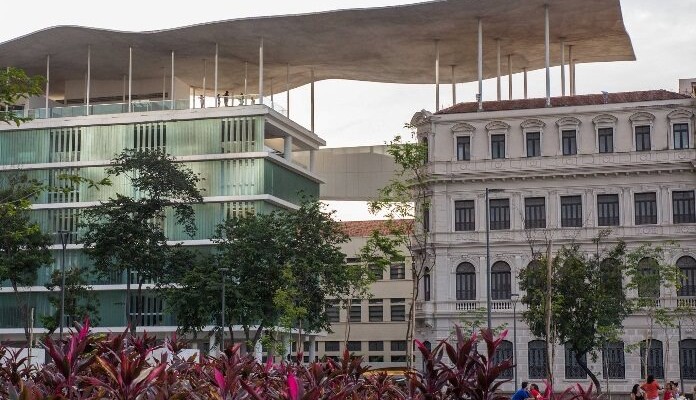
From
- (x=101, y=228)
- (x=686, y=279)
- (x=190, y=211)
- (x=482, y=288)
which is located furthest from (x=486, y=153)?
(x=101, y=228)

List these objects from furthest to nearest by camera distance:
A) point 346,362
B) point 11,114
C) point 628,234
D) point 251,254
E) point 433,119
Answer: point 433,119 → point 628,234 → point 251,254 → point 11,114 → point 346,362

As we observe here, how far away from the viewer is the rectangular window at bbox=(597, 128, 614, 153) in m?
63.5

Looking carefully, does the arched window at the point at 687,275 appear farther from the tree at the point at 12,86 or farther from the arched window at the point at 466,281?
the tree at the point at 12,86

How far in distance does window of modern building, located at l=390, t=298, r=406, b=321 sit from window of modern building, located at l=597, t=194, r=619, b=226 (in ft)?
96.7

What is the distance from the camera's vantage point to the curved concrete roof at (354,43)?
6550cm

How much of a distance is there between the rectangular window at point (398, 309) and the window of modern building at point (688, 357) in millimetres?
32285

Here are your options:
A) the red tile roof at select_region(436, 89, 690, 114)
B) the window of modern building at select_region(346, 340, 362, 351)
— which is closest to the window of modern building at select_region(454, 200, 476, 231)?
the red tile roof at select_region(436, 89, 690, 114)

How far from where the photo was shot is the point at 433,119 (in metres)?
66.4

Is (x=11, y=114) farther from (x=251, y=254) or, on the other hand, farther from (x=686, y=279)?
(x=686, y=279)

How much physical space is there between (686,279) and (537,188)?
927 cm

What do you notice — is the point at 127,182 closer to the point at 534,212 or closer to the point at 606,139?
the point at 534,212

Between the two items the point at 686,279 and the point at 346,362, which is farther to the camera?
the point at 686,279

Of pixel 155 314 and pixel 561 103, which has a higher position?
pixel 561 103

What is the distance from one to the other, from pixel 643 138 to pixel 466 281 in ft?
40.6
